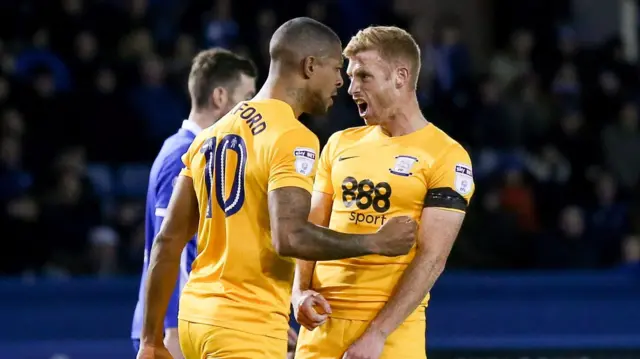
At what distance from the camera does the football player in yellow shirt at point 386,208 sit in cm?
444

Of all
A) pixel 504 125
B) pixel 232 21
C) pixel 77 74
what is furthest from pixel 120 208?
pixel 504 125

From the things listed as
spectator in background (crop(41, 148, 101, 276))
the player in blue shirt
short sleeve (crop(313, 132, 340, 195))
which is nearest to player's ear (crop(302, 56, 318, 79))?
short sleeve (crop(313, 132, 340, 195))

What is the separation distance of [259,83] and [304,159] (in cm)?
789

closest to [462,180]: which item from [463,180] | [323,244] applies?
[463,180]

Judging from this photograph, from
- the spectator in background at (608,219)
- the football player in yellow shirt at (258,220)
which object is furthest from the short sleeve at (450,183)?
the spectator in background at (608,219)

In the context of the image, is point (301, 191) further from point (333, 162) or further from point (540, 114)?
point (540, 114)

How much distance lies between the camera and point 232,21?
1271cm

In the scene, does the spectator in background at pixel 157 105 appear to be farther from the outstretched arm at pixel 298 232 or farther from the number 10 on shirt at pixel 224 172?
the outstretched arm at pixel 298 232

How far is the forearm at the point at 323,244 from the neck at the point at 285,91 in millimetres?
494

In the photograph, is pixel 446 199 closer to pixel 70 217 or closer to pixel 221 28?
pixel 70 217

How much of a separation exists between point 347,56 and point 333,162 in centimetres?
43

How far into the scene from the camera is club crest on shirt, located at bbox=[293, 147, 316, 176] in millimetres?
4059

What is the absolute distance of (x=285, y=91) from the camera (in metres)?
4.30

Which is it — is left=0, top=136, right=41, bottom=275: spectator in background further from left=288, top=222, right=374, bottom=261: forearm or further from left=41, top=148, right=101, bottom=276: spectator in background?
left=288, top=222, right=374, bottom=261: forearm
